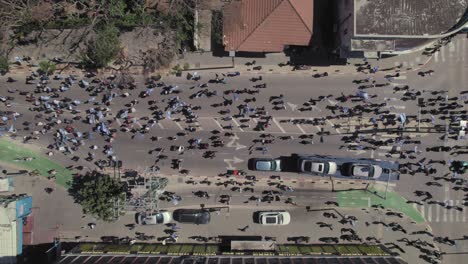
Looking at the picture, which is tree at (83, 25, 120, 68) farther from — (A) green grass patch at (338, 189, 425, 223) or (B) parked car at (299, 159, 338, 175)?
(A) green grass patch at (338, 189, 425, 223)

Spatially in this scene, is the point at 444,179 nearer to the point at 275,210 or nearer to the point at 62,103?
the point at 275,210

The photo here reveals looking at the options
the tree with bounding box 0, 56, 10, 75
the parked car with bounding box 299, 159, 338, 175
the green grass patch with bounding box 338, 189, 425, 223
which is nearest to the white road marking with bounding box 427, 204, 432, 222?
the green grass patch with bounding box 338, 189, 425, 223

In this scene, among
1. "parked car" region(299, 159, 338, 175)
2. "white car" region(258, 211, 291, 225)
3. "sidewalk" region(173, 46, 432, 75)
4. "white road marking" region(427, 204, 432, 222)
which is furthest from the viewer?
"white road marking" region(427, 204, 432, 222)

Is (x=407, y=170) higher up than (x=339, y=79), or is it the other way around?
(x=339, y=79)

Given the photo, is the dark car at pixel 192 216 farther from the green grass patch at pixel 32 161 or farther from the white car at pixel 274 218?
the green grass patch at pixel 32 161

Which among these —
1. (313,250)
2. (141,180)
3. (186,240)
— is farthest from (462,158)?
(141,180)

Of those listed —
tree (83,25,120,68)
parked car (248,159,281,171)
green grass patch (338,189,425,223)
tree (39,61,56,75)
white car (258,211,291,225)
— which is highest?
tree (83,25,120,68)
